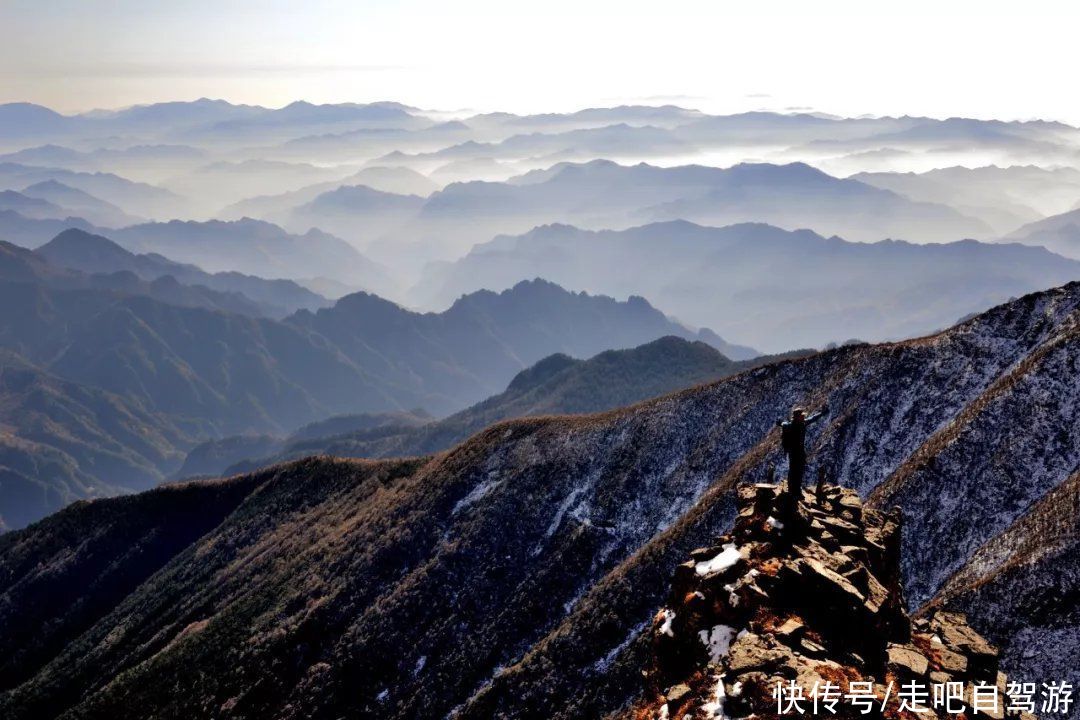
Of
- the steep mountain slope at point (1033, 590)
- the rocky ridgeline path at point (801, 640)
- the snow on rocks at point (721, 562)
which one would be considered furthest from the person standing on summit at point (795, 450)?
the steep mountain slope at point (1033, 590)

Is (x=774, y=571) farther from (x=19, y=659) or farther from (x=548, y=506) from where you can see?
(x=19, y=659)

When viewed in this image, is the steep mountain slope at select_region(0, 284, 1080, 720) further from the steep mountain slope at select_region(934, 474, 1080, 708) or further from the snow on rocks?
the snow on rocks

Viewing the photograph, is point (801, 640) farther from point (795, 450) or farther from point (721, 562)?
point (795, 450)

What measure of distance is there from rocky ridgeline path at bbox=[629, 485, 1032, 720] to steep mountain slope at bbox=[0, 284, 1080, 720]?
32398 mm

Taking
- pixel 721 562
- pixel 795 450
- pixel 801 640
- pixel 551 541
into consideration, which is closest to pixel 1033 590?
pixel 795 450

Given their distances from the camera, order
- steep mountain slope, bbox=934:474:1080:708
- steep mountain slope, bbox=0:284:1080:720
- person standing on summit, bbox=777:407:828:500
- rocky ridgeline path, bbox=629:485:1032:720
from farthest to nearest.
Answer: steep mountain slope, bbox=0:284:1080:720 < steep mountain slope, bbox=934:474:1080:708 < person standing on summit, bbox=777:407:828:500 < rocky ridgeline path, bbox=629:485:1032:720

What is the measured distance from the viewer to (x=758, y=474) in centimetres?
9206

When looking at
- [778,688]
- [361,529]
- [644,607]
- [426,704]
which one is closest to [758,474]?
[644,607]

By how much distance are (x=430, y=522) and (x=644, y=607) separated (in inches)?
1729

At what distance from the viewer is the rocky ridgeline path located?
78.2 ft

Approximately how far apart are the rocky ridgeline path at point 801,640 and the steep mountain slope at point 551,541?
32.4 meters

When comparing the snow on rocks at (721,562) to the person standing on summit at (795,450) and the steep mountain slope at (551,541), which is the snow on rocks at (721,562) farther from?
the steep mountain slope at (551,541)

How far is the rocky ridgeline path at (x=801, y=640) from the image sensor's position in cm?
2383

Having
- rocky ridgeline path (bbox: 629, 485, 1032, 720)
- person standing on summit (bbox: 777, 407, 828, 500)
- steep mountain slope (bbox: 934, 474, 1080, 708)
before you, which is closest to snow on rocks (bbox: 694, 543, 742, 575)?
rocky ridgeline path (bbox: 629, 485, 1032, 720)
